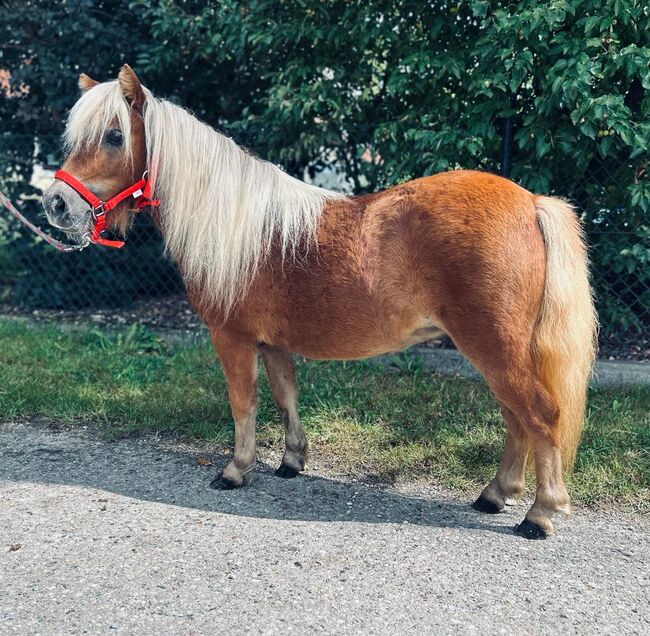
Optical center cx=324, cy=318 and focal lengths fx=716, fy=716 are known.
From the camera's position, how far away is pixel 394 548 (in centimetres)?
303

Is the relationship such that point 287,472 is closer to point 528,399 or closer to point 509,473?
point 509,473

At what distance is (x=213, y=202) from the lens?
349cm

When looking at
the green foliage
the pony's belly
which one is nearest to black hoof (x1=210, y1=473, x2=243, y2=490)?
the pony's belly

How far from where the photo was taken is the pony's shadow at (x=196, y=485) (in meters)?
3.39

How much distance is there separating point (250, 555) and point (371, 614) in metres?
0.64

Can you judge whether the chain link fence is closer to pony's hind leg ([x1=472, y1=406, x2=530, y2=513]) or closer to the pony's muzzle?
the pony's muzzle

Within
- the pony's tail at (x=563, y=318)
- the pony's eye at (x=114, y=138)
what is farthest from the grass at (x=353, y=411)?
the pony's eye at (x=114, y=138)

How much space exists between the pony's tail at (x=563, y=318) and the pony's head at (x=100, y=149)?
1.91 metres

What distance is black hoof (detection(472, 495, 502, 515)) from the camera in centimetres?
342

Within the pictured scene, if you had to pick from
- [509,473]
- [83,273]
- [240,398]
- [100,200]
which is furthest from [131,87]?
[83,273]

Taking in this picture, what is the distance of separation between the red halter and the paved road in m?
1.35

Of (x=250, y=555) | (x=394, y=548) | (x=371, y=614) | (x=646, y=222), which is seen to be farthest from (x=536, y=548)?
(x=646, y=222)

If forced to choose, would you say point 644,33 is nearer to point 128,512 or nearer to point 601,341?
point 601,341

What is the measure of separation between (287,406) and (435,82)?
2668mm
